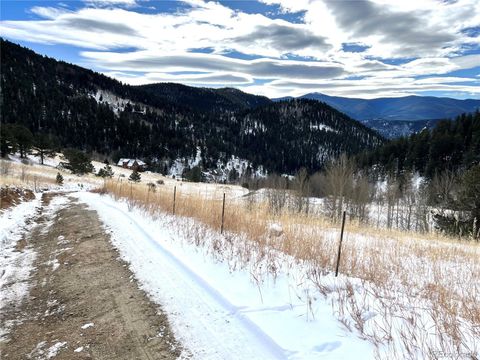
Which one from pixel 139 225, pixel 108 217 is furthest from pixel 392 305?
pixel 108 217

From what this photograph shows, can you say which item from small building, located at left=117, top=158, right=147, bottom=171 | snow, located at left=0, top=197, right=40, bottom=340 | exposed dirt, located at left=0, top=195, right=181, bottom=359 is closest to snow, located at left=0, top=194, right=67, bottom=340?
snow, located at left=0, top=197, right=40, bottom=340

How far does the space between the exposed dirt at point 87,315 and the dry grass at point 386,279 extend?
183 centimetres

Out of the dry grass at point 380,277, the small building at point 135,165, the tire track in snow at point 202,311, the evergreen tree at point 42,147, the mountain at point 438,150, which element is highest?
the mountain at point 438,150

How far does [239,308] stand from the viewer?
4.51 m

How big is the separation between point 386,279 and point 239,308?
2333mm

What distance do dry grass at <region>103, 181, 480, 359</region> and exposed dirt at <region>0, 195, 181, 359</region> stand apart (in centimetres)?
183

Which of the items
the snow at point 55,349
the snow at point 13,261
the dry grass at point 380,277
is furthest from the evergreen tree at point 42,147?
the snow at point 55,349

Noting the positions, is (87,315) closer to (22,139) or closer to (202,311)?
(202,311)

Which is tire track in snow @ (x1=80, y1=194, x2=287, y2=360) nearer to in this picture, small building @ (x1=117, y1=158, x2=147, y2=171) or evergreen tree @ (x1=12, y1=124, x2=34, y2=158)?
evergreen tree @ (x1=12, y1=124, x2=34, y2=158)

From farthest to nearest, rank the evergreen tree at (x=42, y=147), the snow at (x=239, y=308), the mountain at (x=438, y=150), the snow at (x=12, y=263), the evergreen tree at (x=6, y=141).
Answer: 1. the mountain at (x=438, y=150)
2. the evergreen tree at (x=42, y=147)
3. the evergreen tree at (x=6, y=141)
4. the snow at (x=12, y=263)
5. the snow at (x=239, y=308)

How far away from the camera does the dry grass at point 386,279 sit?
3441 mm

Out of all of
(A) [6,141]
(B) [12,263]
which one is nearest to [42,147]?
(A) [6,141]

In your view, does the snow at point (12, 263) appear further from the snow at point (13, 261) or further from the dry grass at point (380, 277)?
the dry grass at point (380, 277)

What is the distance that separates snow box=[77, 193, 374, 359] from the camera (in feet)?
11.7
